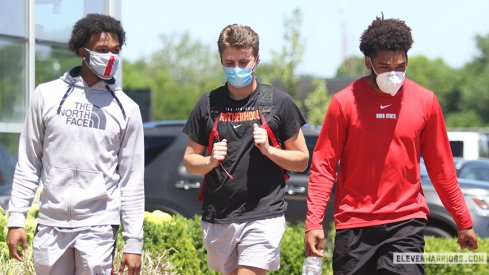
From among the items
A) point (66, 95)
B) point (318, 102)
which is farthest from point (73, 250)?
point (318, 102)

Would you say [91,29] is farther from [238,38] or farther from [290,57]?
[290,57]

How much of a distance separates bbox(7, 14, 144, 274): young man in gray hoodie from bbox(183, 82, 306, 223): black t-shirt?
688 mm

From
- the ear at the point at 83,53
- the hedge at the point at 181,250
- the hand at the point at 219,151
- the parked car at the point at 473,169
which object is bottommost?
the parked car at the point at 473,169

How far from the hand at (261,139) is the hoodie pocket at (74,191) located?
3.12 feet

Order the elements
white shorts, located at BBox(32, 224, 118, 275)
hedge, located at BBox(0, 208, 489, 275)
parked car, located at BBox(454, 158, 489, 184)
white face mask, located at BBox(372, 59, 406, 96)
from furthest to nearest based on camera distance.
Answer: parked car, located at BBox(454, 158, 489, 184) → hedge, located at BBox(0, 208, 489, 275) → white face mask, located at BBox(372, 59, 406, 96) → white shorts, located at BBox(32, 224, 118, 275)

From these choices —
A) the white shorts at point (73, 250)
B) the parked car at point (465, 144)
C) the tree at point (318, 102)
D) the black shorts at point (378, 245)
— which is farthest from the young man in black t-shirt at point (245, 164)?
the tree at point (318, 102)

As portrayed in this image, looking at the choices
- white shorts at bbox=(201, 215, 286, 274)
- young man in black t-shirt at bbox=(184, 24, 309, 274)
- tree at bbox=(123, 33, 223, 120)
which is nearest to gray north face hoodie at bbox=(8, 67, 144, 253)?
young man in black t-shirt at bbox=(184, 24, 309, 274)

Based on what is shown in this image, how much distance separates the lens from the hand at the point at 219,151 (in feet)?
18.0

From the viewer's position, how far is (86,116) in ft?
16.4

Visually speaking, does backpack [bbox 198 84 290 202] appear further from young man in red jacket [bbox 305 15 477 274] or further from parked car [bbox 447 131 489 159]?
parked car [bbox 447 131 489 159]

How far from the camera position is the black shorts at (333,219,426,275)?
208 inches

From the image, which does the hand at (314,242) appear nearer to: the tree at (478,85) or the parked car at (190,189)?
the parked car at (190,189)

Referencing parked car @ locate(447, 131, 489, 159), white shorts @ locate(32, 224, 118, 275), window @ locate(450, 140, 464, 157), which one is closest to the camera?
white shorts @ locate(32, 224, 118, 275)

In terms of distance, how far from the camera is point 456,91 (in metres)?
81.6
